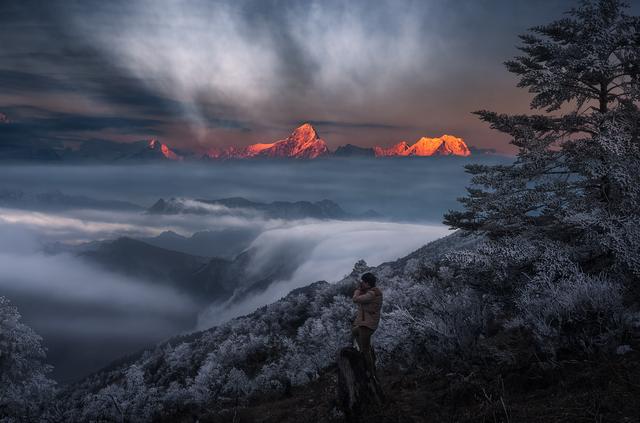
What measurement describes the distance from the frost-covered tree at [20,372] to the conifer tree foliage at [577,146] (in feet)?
76.0

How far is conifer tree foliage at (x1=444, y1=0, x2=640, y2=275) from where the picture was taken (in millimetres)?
10883

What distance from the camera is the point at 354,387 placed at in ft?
25.0

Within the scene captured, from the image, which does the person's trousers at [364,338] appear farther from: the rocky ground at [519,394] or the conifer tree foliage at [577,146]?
the conifer tree foliage at [577,146]

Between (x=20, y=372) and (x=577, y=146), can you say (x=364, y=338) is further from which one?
(x=20, y=372)

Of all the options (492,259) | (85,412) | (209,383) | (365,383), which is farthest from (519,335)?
(85,412)

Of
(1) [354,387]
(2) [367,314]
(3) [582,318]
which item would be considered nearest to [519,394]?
(3) [582,318]

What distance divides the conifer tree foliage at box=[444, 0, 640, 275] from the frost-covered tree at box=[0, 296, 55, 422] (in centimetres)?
2315

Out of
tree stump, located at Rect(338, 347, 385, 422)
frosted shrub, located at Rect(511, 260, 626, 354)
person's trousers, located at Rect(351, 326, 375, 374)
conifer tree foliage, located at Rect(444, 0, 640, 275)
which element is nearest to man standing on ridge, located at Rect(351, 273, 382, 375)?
person's trousers, located at Rect(351, 326, 375, 374)

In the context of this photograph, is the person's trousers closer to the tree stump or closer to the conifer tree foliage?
the tree stump

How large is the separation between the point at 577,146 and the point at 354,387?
9.33 metres

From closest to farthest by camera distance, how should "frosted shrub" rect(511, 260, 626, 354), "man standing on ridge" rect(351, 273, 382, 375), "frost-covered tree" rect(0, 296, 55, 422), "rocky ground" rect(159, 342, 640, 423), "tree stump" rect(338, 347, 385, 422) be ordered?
"rocky ground" rect(159, 342, 640, 423), "frosted shrub" rect(511, 260, 626, 354), "tree stump" rect(338, 347, 385, 422), "man standing on ridge" rect(351, 273, 382, 375), "frost-covered tree" rect(0, 296, 55, 422)

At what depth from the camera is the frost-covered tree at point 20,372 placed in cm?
2078

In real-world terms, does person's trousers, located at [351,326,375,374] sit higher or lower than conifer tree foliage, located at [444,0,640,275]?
lower

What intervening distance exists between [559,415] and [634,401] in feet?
3.10
